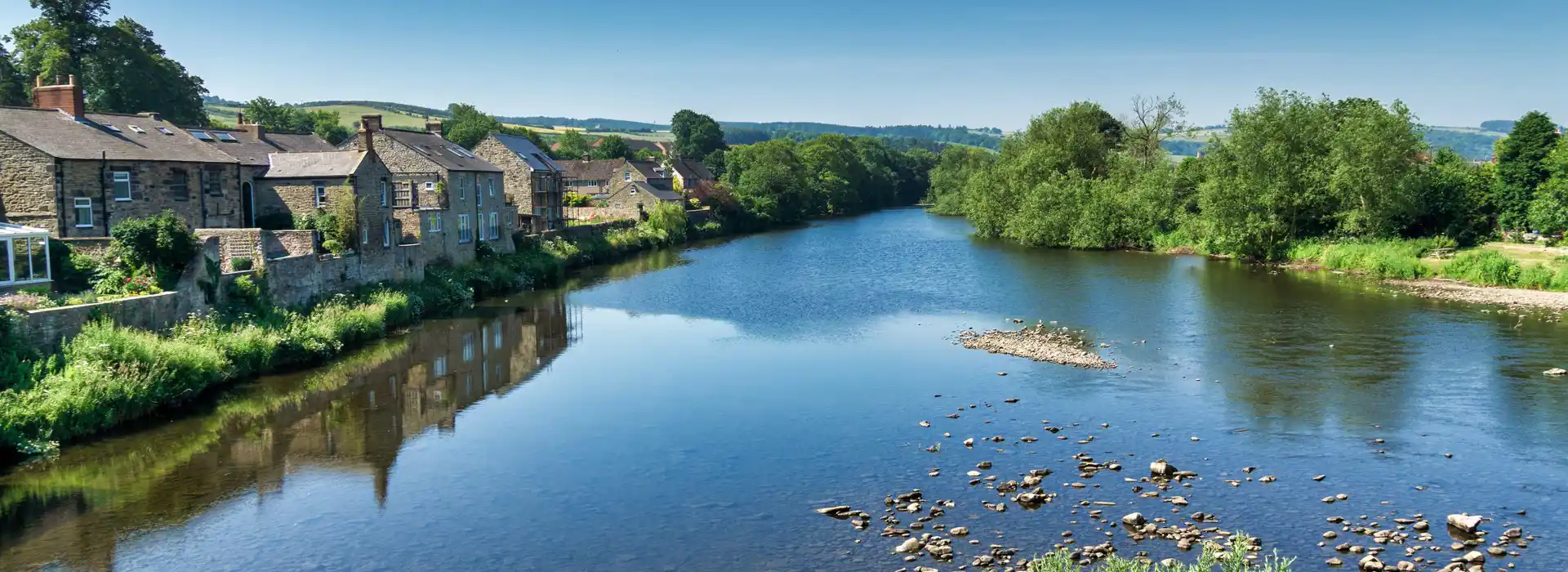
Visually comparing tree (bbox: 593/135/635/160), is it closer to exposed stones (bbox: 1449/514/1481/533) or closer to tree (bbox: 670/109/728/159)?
tree (bbox: 670/109/728/159)

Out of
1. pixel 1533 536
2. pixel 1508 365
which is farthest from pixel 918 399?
pixel 1508 365

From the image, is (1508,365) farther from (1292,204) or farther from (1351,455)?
(1292,204)

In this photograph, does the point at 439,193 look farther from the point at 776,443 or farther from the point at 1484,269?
the point at 1484,269

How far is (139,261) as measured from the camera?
26219mm

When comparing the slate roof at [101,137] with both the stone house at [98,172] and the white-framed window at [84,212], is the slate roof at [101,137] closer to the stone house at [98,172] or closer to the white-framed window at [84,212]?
the stone house at [98,172]

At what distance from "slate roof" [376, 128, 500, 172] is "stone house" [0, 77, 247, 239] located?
9183 mm

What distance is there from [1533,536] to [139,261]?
29.9m

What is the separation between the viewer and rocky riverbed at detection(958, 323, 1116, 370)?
93.7ft

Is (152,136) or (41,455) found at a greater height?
(152,136)

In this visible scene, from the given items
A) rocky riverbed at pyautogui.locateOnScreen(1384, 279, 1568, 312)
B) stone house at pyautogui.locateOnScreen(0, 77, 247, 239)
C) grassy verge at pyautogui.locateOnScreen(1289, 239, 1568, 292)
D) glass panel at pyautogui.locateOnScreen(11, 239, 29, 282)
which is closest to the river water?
rocky riverbed at pyautogui.locateOnScreen(1384, 279, 1568, 312)

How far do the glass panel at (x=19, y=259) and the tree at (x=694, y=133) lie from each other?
110 meters

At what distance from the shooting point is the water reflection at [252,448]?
16.3m

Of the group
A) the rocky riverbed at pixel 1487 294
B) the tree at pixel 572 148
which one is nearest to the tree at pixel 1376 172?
the rocky riverbed at pixel 1487 294

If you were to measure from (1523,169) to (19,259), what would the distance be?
61039 mm
